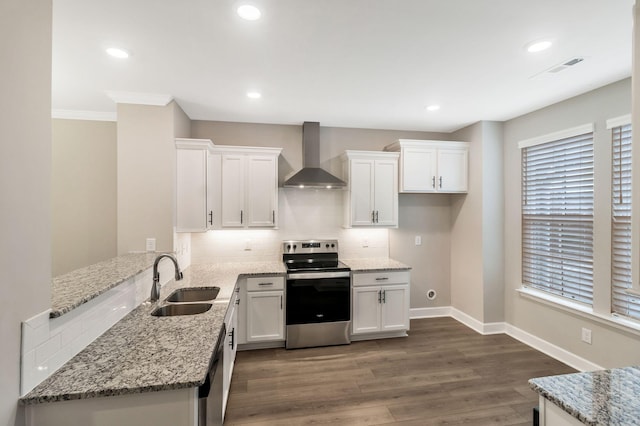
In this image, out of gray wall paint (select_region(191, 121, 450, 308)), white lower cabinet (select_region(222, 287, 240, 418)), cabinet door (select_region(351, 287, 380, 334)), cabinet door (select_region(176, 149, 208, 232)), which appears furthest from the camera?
gray wall paint (select_region(191, 121, 450, 308))

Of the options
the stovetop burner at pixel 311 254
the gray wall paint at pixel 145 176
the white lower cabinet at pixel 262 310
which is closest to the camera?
the gray wall paint at pixel 145 176

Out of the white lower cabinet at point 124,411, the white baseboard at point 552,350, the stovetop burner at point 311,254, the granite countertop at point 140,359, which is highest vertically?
the stovetop burner at point 311,254

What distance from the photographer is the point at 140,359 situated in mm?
1444

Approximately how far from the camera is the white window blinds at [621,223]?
259 centimetres

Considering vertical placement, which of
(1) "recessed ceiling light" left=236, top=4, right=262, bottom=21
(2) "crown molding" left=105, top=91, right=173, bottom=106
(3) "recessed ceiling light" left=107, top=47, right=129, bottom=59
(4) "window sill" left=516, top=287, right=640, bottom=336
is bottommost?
(4) "window sill" left=516, top=287, right=640, bottom=336

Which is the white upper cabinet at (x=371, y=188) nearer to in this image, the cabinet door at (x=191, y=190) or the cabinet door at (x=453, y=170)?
the cabinet door at (x=453, y=170)

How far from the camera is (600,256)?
279 centimetres

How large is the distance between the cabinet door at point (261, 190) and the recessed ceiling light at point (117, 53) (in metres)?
1.58

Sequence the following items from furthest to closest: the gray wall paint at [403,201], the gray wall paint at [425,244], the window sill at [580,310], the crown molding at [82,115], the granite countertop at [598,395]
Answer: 1. the gray wall paint at [425,244]
2. the gray wall paint at [403,201]
3. the crown molding at [82,115]
4. the window sill at [580,310]
5. the granite countertop at [598,395]

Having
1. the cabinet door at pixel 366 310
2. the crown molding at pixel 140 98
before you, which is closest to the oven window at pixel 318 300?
the cabinet door at pixel 366 310

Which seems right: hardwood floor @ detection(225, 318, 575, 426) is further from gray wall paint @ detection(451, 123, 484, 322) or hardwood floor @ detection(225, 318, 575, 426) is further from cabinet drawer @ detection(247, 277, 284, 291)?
cabinet drawer @ detection(247, 277, 284, 291)

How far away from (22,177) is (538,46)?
3.01 m

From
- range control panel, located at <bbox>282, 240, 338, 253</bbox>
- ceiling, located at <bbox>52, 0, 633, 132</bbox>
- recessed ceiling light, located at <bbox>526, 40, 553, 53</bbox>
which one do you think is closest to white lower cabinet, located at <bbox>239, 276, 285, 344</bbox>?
range control panel, located at <bbox>282, 240, 338, 253</bbox>

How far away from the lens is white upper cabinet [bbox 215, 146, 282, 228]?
3562mm
